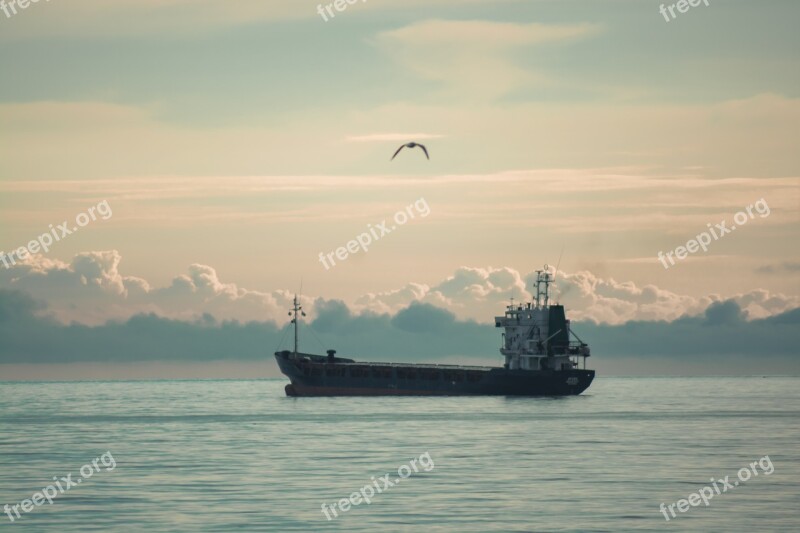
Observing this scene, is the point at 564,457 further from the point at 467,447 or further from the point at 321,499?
the point at 321,499

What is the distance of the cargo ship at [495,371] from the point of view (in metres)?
131

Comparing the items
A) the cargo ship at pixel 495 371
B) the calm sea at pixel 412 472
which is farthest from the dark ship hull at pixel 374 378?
the calm sea at pixel 412 472

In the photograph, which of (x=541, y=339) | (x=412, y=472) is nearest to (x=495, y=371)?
(x=541, y=339)

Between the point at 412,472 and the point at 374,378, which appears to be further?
the point at 374,378

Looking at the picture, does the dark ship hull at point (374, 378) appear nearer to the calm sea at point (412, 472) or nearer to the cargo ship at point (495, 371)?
the cargo ship at point (495, 371)

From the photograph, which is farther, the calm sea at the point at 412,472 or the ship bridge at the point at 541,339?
the ship bridge at the point at 541,339

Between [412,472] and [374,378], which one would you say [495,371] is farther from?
[412,472]

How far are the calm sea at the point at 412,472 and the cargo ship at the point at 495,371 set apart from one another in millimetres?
26054

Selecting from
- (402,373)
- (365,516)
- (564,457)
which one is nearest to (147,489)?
(365,516)

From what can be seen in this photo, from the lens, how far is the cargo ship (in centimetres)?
13100

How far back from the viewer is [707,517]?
44.6m

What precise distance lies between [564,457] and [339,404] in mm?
66038

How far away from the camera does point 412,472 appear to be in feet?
190

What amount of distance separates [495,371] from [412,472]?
241 ft
